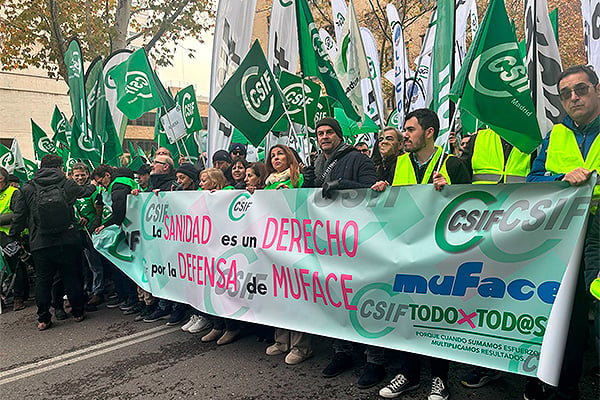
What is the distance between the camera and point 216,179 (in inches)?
188

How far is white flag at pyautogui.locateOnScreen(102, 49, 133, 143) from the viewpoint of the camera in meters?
7.20

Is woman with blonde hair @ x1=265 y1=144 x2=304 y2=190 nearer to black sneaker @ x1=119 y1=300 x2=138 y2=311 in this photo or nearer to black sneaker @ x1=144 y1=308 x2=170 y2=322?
→ black sneaker @ x1=144 y1=308 x2=170 y2=322

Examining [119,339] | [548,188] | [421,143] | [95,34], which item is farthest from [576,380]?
[95,34]

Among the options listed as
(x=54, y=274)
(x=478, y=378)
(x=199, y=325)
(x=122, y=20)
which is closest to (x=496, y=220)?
(x=478, y=378)

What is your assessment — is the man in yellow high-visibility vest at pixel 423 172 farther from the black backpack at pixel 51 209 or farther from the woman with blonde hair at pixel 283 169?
the black backpack at pixel 51 209

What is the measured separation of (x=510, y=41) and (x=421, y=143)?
2.86ft

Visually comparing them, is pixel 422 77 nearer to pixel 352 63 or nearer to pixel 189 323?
pixel 352 63

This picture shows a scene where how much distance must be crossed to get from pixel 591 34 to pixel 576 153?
93.6 inches

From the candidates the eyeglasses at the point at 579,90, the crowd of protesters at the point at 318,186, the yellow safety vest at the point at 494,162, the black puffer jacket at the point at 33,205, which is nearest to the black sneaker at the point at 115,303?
the crowd of protesters at the point at 318,186

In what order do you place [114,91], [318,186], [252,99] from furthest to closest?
1. [114,91]
2. [252,99]
3. [318,186]

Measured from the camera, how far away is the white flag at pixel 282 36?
216 inches

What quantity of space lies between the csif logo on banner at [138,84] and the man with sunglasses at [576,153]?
523cm

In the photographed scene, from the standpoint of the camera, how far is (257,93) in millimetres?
4594

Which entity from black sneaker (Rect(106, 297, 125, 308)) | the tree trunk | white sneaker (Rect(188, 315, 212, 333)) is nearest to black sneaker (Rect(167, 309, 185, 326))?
white sneaker (Rect(188, 315, 212, 333))
